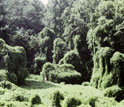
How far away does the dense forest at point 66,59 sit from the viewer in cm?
1274

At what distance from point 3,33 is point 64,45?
7.66 m

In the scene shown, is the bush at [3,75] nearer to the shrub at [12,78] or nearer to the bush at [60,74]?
the shrub at [12,78]

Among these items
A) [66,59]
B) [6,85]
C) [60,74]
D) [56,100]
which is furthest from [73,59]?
[56,100]

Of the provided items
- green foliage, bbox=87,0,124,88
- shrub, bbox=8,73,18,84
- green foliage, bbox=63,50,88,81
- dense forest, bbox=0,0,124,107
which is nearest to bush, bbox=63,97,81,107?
dense forest, bbox=0,0,124,107

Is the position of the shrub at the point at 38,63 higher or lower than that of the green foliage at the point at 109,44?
lower

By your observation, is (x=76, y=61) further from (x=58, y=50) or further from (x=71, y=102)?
(x=71, y=102)

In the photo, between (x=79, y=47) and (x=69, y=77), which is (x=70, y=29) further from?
(x=69, y=77)

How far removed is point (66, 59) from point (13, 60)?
7.34m

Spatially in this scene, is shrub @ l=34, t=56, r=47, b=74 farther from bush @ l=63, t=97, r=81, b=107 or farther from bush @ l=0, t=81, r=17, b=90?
bush @ l=63, t=97, r=81, b=107

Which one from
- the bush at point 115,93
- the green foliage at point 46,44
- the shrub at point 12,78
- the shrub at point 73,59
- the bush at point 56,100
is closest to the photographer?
the bush at point 56,100

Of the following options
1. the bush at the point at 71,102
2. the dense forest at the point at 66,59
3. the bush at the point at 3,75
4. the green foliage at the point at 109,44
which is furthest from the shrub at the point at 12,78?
the bush at the point at 71,102

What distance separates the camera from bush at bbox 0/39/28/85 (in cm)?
1715

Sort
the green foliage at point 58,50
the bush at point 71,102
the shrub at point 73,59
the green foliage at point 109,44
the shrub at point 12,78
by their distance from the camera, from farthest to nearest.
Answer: the green foliage at point 58,50
the shrub at point 73,59
the shrub at point 12,78
the green foliage at point 109,44
the bush at point 71,102

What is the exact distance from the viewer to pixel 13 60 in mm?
17812
